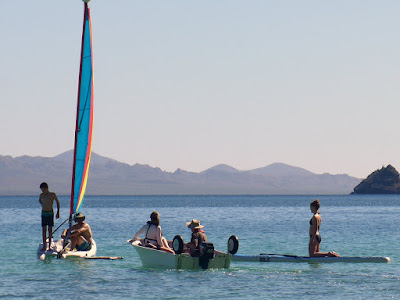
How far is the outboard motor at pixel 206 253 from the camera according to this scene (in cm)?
2612

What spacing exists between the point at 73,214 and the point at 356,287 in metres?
11.3

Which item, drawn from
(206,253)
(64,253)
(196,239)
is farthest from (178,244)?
(64,253)

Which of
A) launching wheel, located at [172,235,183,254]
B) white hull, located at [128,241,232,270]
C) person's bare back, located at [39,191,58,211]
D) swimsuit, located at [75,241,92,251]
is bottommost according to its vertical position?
white hull, located at [128,241,232,270]

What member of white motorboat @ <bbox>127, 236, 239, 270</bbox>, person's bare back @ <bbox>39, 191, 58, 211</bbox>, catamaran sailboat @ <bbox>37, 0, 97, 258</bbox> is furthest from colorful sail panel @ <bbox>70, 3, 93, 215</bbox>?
white motorboat @ <bbox>127, 236, 239, 270</bbox>

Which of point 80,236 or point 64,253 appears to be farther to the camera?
point 80,236

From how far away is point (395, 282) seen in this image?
24.9 m

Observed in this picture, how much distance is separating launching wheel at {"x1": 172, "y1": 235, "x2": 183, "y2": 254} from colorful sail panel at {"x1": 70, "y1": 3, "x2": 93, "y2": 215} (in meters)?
5.31

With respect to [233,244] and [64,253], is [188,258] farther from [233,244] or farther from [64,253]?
[64,253]

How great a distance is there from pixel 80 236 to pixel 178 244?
533 cm

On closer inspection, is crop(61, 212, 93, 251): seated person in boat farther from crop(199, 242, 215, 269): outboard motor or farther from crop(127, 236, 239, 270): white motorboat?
crop(199, 242, 215, 269): outboard motor

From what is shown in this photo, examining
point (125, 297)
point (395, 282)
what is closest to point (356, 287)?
point (395, 282)

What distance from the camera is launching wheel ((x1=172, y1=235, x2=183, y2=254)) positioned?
26.0 metres

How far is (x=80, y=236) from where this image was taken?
98.1 ft

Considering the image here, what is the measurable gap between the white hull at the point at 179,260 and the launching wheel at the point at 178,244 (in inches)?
6.8
